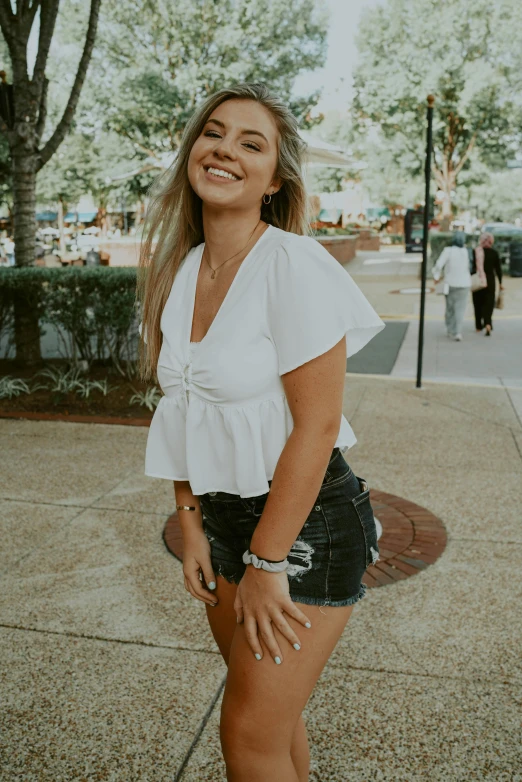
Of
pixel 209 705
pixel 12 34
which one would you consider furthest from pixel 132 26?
pixel 209 705

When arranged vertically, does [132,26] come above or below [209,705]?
Answer: above

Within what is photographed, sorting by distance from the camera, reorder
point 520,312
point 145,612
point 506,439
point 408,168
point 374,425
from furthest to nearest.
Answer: point 408,168 → point 520,312 → point 374,425 → point 506,439 → point 145,612

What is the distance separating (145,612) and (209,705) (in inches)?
28.2

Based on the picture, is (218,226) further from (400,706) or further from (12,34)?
(12,34)

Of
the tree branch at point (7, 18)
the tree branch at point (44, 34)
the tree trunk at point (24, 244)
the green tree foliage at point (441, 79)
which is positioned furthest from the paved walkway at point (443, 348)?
the green tree foliage at point (441, 79)

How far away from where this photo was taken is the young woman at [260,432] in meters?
1.53

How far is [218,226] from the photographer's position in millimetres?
1788

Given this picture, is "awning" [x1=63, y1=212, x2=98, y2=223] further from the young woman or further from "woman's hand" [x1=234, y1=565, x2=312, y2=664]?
"woman's hand" [x1=234, y1=565, x2=312, y2=664]

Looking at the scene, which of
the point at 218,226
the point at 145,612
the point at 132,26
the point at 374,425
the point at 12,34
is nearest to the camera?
the point at 218,226

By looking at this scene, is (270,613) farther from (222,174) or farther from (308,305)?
(222,174)

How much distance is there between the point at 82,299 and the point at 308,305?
19.5 feet

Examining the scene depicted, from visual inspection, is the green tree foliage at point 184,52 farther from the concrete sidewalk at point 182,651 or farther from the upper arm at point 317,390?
the upper arm at point 317,390

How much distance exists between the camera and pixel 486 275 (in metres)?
12.2

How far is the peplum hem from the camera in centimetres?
159
